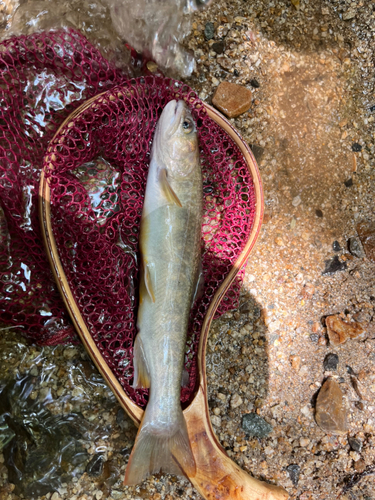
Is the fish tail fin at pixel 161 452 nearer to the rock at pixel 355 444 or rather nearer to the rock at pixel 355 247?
the rock at pixel 355 444

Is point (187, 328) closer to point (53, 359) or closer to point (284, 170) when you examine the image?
point (53, 359)

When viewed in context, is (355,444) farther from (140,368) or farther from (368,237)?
(140,368)

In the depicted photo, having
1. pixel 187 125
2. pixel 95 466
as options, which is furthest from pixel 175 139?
pixel 95 466

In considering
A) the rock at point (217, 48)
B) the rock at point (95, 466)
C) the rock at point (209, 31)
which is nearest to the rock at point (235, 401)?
the rock at point (95, 466)

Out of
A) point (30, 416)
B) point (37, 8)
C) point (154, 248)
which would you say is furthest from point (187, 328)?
point (37, 8)

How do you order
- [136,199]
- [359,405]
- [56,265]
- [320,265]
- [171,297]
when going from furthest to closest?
[320,265] < [359,405] < [136,199] < [171,297] < [56,265]

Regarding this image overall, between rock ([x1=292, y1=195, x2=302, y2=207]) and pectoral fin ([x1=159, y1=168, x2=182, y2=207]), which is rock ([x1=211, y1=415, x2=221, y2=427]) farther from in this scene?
rock ([x1=292, y1=195, x2=302, y2=207])
